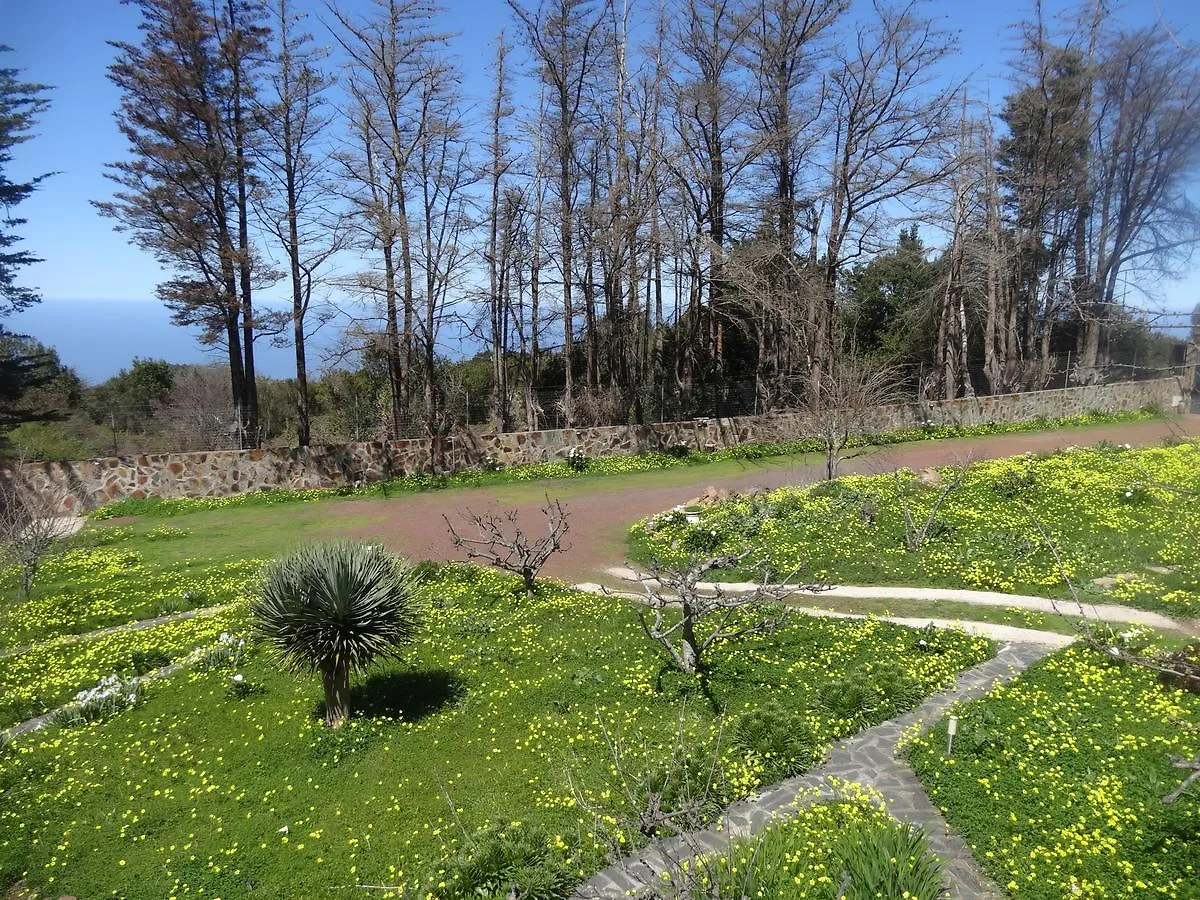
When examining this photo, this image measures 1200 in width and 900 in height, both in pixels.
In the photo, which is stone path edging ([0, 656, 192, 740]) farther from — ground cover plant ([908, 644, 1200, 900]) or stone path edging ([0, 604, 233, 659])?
ground cover plant ([908, 644, 1200, 900])

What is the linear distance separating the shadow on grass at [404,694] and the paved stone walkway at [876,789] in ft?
9.41

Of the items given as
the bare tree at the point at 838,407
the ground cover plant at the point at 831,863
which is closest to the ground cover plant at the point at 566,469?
the bare tree at the point at 838,407

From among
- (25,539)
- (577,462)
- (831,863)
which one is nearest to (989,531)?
(831,863)

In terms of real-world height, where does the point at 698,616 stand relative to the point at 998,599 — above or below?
above

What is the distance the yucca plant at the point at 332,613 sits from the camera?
640 cm

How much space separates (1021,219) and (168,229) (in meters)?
32.7

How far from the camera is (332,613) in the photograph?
640 cm

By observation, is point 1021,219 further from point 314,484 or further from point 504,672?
point 504,672

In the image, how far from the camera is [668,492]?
17.6 meters

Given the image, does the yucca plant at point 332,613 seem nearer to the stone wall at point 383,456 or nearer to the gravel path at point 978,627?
the gravel path at point 978,627

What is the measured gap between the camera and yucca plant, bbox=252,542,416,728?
6398mm

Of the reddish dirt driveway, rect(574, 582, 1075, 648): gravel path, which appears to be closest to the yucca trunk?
rect(574, 582, 1075, 648): gravel path

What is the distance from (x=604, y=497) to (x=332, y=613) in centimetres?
1121

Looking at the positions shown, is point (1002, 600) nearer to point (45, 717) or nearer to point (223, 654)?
point (223, 654)
